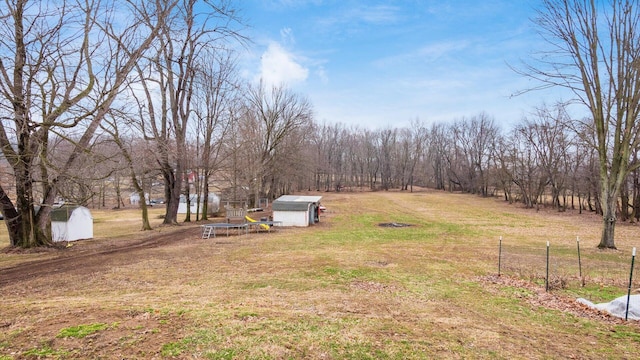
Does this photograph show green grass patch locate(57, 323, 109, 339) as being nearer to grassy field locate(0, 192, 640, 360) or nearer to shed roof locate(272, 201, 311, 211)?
grassy field locate(0, 192, 640, 360)

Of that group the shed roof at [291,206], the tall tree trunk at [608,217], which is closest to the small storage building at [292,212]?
the shed roof at [291,206]

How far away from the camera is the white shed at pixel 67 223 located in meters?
19.9

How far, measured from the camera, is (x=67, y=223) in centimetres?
2002

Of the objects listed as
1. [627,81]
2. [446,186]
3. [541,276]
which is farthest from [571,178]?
[446,186]

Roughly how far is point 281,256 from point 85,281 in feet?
20.1

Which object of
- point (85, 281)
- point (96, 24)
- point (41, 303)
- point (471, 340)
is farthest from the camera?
point (96, 24)

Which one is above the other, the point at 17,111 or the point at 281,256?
the point at 17,111

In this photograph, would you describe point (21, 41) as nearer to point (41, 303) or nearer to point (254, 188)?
point (41, 303)

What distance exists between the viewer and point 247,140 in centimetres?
3053

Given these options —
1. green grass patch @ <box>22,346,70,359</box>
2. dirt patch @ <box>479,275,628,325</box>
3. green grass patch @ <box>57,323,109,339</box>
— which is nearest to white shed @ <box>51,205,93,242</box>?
green grass patch @ <box>57,323,109,339</box>

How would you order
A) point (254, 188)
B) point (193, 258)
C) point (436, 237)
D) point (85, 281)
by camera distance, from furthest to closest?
point (254, 188)
point (436, 237)
point (193, 258)
point (85, 281)

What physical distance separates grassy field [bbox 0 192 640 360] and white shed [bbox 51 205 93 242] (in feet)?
28.4

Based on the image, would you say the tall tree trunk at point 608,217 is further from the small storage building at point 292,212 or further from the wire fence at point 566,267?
the small storage building at point 292,212

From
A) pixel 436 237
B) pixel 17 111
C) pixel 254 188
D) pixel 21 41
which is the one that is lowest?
pixel 436 237
